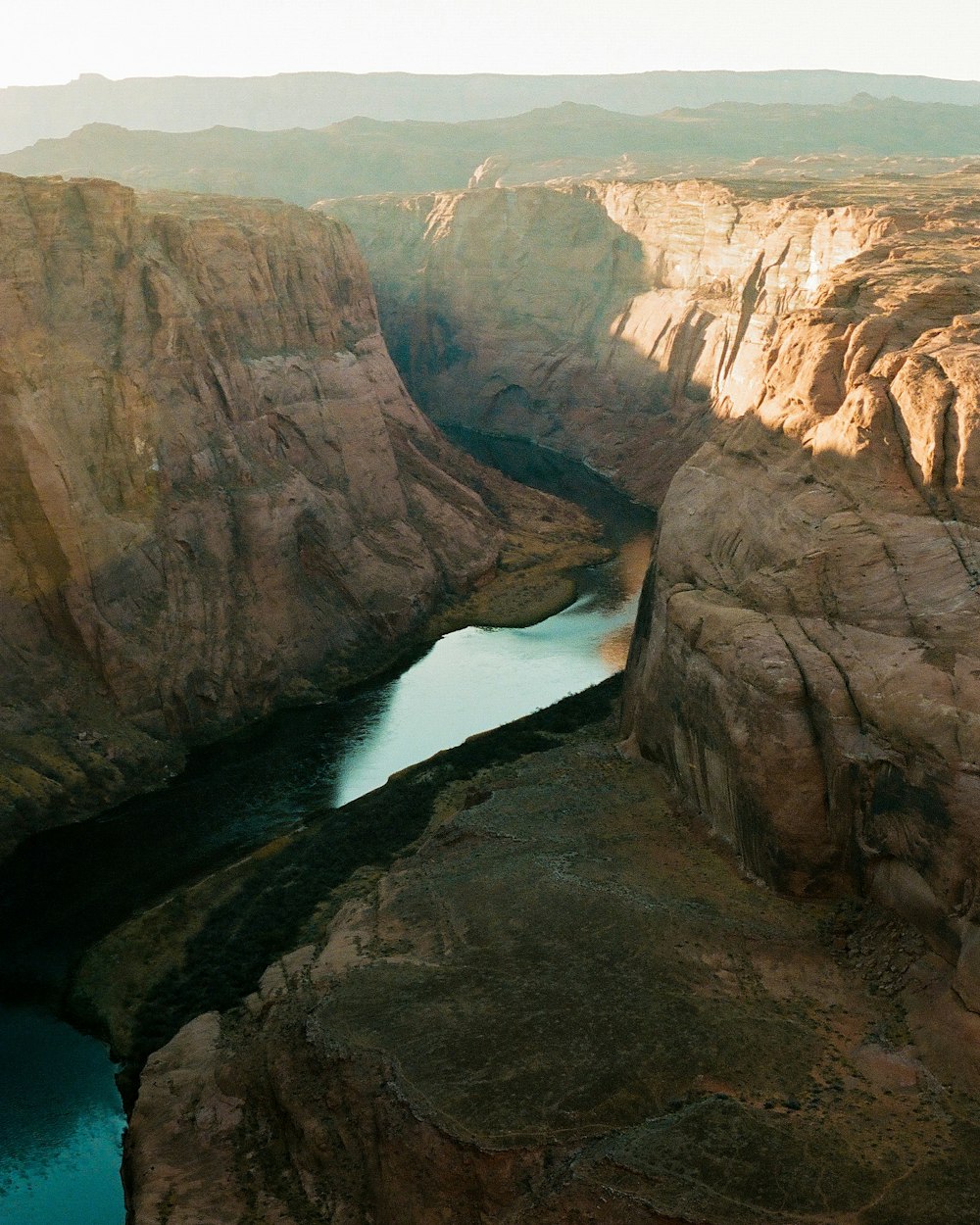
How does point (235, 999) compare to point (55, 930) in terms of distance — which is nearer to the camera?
point (235, 999)

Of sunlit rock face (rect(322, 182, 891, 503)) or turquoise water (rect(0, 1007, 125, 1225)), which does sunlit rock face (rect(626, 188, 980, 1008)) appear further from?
sunlit rock face (rect(322, 182, 891, 503))

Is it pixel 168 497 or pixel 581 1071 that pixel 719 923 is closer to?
pixel 581 1071

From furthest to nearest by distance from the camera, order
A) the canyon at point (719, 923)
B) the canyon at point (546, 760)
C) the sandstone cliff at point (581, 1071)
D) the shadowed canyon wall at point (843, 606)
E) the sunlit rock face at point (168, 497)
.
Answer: the sunlit rock face at point (168, 497), the shadowed canyon wall at point (843, 606), the canyon at point (546, 760), the canyon at point (719, 923), the sandstone cliff at point (581, 1071)

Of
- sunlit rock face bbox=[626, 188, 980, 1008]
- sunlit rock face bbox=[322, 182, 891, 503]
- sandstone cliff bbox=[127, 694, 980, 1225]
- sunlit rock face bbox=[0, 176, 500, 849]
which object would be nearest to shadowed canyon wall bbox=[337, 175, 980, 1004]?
sunlit rock face bbox=[626, 188, 980, 1008]

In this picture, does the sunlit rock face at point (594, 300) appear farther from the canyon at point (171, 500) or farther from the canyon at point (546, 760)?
the canyon at point (171, 500)

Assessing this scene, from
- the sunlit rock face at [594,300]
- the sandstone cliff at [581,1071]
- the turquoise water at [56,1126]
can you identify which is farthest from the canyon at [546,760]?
the sunlit rock face at [594,300]

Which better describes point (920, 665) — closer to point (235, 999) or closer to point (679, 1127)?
point (679, 1127)

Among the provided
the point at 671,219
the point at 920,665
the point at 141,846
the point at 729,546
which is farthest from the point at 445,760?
the point at 671,219
